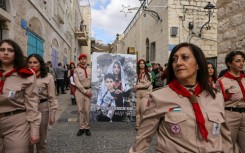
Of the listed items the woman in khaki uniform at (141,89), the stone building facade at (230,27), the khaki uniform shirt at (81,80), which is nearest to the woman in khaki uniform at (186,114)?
the stone building facade at (230,27)

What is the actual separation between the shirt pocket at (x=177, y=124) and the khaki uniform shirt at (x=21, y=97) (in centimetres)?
163

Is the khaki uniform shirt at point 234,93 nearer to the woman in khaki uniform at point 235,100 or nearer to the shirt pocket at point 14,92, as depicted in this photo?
the woman in khaki uniform at point 235,100

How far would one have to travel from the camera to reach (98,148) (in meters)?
5.09

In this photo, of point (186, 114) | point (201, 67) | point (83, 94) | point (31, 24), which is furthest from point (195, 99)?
point (31, 24)

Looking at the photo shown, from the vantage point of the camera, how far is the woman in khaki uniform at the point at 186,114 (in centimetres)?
186

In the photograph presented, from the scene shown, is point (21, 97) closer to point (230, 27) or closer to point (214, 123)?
point (214, 123)

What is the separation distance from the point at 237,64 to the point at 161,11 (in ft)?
38.6

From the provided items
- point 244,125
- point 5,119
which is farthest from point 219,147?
point 5,119

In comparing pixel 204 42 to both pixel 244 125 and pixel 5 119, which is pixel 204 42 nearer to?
pixel 244 125

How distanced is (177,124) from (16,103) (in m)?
1.79

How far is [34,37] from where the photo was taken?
38.5 feet

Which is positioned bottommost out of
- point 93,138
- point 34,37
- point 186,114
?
point 93,138

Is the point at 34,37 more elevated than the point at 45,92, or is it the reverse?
the point at 34,37

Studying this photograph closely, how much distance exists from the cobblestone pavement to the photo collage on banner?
1.13 feet
